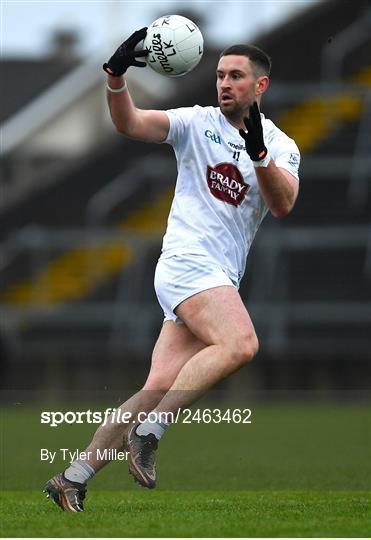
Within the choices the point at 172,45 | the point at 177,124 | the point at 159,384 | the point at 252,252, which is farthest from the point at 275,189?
the point at 252,252

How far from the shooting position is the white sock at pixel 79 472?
669 cm

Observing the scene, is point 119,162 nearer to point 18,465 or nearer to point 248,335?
point 18,465

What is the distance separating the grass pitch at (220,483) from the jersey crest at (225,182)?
5.19 feet

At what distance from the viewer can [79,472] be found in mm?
6711

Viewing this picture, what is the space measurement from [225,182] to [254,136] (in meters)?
0.54

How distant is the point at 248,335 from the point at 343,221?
51.4 ft

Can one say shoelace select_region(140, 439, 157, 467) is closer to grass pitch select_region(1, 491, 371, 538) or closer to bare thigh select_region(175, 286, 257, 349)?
grass pitch select_region(1, 491, 371, 538)

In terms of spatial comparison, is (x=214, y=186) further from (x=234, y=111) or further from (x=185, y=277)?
(x=185, y=277)

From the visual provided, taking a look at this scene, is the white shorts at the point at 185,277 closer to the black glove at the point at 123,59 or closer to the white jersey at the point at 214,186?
the white jersey at the point at 214,186

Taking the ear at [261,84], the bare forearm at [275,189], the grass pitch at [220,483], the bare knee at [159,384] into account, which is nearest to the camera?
the grass pitch at [220,483]

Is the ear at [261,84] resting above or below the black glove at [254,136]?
above

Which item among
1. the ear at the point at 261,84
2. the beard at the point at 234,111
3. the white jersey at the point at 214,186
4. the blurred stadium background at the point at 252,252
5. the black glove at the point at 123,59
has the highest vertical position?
the black glove at the point at 123,59

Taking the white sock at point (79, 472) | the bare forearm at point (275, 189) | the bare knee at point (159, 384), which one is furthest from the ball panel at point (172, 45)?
the white sock at point (79, 472)

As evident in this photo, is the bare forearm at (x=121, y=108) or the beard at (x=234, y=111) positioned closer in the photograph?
the bare forearm at (x=121, y=108)
